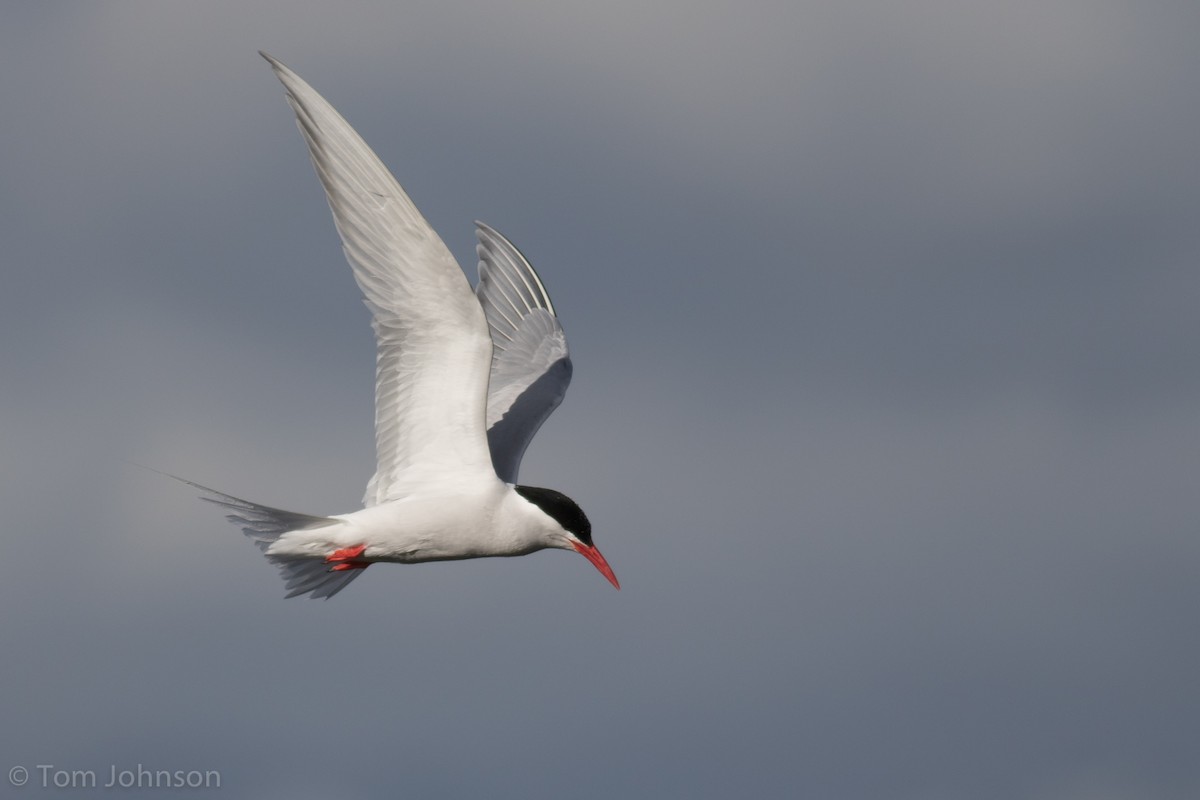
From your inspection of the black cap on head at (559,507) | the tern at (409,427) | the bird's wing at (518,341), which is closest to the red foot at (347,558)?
the tern at (409,427)

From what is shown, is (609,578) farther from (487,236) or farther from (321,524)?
(487,236)

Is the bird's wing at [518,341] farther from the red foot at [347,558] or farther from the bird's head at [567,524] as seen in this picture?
the red foot at [347,558]

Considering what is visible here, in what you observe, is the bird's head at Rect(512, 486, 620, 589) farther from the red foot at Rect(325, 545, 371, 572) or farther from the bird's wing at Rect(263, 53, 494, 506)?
the red foot at Rect(325, 545, 371, 572)

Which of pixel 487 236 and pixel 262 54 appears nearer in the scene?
pixel 262 54

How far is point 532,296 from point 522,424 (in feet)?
5.17

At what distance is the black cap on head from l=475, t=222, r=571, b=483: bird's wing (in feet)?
7.25

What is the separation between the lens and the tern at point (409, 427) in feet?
31.2

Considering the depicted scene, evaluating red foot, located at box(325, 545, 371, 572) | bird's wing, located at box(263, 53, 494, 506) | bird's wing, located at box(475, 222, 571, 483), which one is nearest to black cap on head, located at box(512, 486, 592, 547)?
bird's wing, located at box(263, 53, 494, 506)

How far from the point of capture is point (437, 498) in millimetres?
10188

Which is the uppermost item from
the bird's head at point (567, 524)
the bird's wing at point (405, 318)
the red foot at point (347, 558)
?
the bird's wing at point (405, 318)

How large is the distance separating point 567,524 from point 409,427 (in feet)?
4.00

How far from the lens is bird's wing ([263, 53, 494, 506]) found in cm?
941

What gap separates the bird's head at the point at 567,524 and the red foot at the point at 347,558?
1.11 meters

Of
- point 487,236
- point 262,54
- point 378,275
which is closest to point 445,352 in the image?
point 378,275
